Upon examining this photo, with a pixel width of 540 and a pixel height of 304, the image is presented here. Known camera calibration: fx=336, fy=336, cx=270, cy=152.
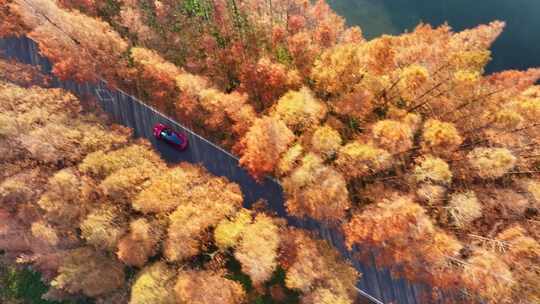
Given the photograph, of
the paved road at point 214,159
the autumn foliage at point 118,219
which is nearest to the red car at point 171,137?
the paved road at point 214,159

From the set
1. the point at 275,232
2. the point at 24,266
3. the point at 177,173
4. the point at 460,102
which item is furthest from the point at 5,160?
the point at 460,102

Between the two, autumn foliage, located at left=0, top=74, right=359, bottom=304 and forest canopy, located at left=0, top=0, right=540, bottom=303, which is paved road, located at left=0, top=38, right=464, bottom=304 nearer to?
forest canopy, located at left=0, top=0, right=540, bottom=303

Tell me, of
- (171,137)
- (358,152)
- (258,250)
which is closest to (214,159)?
(171,137)

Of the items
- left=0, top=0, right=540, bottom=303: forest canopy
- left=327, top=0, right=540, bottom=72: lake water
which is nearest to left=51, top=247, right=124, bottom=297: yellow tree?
left=0, top=0, right=540, bottom=303: forest canopy

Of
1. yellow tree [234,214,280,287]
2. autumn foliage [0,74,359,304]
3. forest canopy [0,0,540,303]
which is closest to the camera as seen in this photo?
forest canopy [0,0,540,303]

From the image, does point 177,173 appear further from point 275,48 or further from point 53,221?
point 275,48

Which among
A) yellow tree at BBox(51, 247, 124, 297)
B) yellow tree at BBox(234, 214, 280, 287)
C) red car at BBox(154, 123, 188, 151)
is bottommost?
yellow tree at BBox(51, 247, 124, 297)
